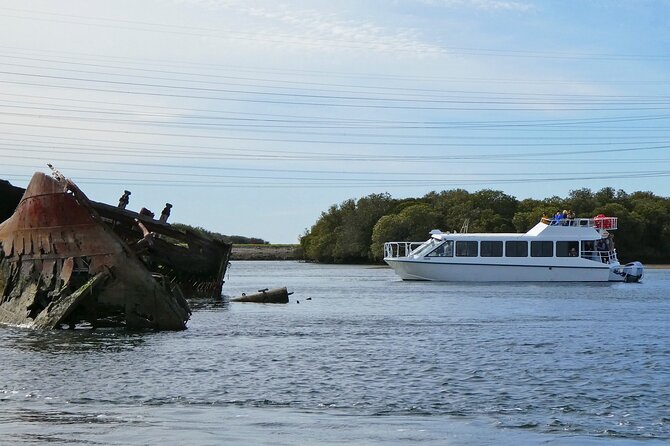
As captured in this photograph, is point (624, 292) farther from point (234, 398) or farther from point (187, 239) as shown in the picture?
point (234, 398)

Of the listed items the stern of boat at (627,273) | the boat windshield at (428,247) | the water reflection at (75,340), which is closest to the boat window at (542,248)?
the stern of boat at (627,273)

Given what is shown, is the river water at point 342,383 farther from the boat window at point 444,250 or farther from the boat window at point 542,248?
the boat window at point 542,248

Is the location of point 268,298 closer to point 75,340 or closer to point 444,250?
point 75,340

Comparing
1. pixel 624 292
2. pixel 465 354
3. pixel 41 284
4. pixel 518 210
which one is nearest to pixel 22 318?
pixel 41 284

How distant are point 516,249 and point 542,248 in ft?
5.44

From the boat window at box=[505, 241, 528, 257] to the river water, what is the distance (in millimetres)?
31095

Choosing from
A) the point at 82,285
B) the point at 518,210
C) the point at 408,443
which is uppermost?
the point at 518,210

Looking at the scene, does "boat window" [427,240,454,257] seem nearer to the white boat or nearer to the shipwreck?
the white boat

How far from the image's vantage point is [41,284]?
2764 cm

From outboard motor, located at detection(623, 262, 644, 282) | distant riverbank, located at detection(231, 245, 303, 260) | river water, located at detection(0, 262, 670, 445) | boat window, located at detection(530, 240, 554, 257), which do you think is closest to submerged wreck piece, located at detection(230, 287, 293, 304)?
river water, located at detection(0, 262, 670, 445)

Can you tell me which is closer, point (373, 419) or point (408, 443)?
point (408, 443)

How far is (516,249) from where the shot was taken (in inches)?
2601

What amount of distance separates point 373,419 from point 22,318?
15.5 m

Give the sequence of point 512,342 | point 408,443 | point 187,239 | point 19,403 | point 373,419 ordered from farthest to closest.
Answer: point 187,239
point 512,342
point 19,403
point 373,419
point 408,443
